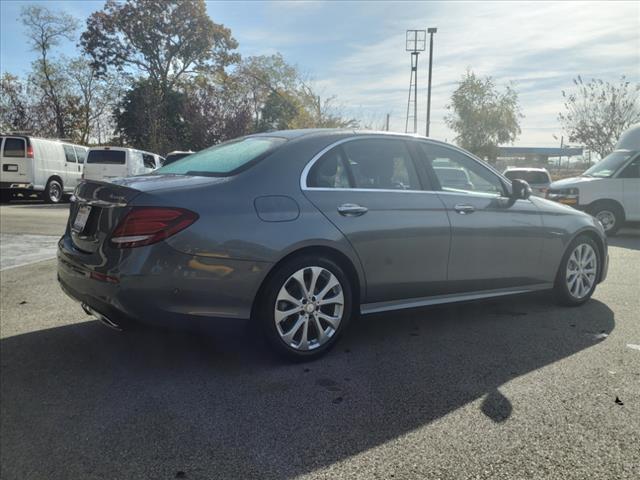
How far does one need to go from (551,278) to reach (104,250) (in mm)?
3868

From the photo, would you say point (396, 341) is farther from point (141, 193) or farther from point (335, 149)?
point (141, 193)

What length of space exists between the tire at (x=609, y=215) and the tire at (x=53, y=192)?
50.7 ft

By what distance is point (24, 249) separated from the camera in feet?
25.1

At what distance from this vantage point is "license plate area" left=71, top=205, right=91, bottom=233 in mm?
3413

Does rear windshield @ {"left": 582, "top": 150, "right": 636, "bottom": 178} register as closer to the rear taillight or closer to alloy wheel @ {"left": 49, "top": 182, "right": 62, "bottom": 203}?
the rear taillight

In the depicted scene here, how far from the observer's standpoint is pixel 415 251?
396cm

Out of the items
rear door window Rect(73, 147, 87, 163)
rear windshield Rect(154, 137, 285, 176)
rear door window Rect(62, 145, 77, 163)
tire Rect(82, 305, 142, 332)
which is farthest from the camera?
rear door window Rect(73, 147, 87, 163)

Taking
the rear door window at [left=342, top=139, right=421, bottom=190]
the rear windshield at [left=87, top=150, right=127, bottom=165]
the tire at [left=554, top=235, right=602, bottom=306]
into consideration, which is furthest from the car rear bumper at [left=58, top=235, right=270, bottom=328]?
the rear windshield at [left=87, top=150, right=127, bottom=165]

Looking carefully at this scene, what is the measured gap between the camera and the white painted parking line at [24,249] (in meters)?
6.75

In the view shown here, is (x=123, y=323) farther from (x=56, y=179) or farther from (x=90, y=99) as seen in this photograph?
(x=90, y=99)

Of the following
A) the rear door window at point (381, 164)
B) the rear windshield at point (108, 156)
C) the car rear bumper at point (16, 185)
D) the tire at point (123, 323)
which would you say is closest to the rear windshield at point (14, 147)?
the car rear bumper at point (16, 185)

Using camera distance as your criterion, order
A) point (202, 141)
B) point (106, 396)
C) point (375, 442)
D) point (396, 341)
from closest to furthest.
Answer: point (375, 442), point (106, 396), point (396, 341), point (202, 141)

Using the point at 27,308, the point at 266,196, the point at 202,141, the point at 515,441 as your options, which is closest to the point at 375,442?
the point at 515,441

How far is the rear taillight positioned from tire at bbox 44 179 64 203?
1587 centimetres
